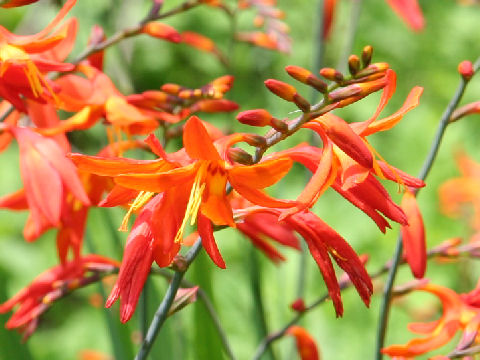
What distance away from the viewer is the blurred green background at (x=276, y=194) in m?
1.40

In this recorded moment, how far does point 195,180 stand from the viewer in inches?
26.1

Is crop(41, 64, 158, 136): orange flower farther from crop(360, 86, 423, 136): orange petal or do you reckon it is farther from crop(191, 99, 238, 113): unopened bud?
crop(360, 86, 423, 136): orange petal

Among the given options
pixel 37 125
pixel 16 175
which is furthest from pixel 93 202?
pixel 16 175

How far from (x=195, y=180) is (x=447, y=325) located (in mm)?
352

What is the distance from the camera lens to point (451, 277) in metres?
2.42

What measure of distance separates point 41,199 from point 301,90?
1.90 metres

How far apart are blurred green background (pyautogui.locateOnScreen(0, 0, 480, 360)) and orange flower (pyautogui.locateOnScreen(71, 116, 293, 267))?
0.31m

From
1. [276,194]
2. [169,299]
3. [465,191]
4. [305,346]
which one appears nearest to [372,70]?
[169,299]

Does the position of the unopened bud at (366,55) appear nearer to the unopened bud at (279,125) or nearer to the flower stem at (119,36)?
the unopened bud at (279,125)

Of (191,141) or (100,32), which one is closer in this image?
(191,141)

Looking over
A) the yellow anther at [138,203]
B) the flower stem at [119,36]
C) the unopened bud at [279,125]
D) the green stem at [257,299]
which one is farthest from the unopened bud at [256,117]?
→ the green stem at [257,299]

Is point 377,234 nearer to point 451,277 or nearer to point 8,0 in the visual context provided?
point 451,277

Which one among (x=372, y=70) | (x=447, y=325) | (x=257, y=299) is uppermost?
(x=372, y=70)

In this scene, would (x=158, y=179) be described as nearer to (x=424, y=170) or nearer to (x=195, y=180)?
(x=195, y=180)
